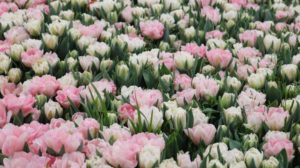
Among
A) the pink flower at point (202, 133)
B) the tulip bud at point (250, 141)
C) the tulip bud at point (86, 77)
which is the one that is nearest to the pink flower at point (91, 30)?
the tulip bud at point (86, 77)

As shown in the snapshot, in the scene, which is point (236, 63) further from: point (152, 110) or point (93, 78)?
point (152, 110)

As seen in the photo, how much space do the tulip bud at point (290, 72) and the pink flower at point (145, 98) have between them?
77 cm

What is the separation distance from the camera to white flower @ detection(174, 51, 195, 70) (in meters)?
3.14

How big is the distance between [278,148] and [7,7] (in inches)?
104

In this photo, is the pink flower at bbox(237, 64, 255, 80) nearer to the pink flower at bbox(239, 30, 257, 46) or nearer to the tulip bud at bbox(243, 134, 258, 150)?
the pink flower at bbox(239, 30, 257, 46)

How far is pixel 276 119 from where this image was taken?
7.72 ft

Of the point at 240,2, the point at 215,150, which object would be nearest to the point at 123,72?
the point at 215,150

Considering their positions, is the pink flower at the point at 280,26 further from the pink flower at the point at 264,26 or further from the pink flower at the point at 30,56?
the pink flower at the point at 30,56

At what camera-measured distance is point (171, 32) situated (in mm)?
4012

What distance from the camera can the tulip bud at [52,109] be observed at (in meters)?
2.54

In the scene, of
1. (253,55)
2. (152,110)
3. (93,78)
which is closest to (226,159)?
(152,110)

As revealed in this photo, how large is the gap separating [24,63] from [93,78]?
429 millimetres

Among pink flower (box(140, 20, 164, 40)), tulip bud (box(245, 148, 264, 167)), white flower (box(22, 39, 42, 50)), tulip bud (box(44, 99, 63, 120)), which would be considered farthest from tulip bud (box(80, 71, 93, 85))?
tulip bud (box(245, 148, 264, 167))

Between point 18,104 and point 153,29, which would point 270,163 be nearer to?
point 18,104
